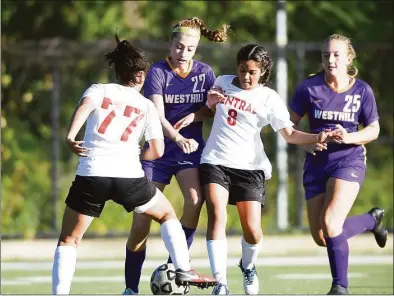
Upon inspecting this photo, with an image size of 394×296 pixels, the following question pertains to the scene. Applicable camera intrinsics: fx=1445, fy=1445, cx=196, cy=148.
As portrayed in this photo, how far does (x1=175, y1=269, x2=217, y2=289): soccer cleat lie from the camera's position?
9.62 meters

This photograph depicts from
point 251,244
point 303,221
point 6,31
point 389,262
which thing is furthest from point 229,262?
point 6,31

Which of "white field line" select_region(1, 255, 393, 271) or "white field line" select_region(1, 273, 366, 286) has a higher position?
"white field line" select_region(1, 255, 393, 271)

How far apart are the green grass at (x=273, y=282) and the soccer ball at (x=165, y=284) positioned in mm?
2084

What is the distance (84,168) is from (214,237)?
56.0 inches

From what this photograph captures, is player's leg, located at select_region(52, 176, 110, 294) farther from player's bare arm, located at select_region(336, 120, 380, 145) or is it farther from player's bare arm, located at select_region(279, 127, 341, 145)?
player's bare arm, located at select_region(336, 120, 380, 145)

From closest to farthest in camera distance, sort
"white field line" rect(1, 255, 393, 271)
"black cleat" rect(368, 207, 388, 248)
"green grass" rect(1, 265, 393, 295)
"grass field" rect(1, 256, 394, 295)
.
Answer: "black cleat" rect(368, 207, 388, 248), "green grass" rect(1, 265, 393, 295), "grass field" rect(1, 256, 394, 295), "white field line" rect(1, 255, 393, 271)

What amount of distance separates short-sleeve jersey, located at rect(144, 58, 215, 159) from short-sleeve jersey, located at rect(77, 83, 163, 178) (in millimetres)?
1072

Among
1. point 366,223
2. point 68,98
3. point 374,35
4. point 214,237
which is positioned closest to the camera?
point 214,237

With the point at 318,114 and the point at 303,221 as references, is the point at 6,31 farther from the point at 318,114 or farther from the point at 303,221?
the point at 318,114

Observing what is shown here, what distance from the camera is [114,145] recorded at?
9383 mm

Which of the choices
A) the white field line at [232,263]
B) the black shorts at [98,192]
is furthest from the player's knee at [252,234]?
the white field line at [232,263]

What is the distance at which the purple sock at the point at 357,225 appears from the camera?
37.0ft

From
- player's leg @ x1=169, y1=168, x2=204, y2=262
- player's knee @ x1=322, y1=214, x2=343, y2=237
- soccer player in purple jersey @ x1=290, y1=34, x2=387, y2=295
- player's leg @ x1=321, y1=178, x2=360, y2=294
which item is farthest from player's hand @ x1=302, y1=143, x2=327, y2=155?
player's leg @ x1=169, y1=168, x2=204, y2=262

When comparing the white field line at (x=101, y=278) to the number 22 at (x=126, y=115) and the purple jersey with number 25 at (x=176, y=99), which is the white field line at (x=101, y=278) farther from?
the number 22 at (x=126, y=115)
